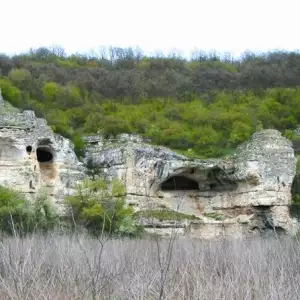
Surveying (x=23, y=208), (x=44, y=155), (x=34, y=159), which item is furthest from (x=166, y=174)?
(x=23, y=208)

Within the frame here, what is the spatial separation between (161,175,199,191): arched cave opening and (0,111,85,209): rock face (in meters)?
4.62

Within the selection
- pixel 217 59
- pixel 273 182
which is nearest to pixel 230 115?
pixel 273 182

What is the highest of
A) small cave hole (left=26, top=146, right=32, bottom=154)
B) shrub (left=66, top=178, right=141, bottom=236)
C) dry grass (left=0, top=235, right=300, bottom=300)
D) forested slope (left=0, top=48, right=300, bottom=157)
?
forested slope (left=0, top=48, right=300, bottom=157)

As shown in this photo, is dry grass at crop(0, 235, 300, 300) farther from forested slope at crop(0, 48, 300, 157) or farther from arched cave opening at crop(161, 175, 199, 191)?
forested slope at crop(0, 48, 300, 157)

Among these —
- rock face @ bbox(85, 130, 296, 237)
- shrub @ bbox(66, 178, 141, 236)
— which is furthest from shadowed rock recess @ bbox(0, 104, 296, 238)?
shrub @ bbox(66, 178, 141, 236)

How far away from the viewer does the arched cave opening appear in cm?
2855

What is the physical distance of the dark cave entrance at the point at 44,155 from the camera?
86.3 ft

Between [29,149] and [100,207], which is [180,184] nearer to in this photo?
[100,207]

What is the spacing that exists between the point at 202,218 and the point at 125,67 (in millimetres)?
33993

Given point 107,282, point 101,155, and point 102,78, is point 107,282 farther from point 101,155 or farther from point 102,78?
point 102,78

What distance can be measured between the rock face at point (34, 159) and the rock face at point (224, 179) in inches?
75.3

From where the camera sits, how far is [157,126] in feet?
115

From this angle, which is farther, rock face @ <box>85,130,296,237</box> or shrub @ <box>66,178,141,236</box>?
rock face @ <box>85,130,296,237</box>

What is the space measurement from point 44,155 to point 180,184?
24.1ft
